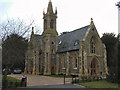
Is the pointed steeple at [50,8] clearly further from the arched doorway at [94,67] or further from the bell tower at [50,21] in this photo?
the arched doorway at [94,67]

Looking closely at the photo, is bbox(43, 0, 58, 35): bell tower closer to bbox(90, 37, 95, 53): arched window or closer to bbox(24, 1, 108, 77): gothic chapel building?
bbox(24, 1, 108, 77): gothic chapel building

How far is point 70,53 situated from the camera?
35.3 meters

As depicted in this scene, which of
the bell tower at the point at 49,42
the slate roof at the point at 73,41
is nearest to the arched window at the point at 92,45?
the slate roof at the point at 73,41

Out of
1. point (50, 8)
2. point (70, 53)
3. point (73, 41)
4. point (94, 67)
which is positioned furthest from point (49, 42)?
point (94, 67)

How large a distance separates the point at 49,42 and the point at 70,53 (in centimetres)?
749

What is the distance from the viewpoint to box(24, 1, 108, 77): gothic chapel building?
3212 cm

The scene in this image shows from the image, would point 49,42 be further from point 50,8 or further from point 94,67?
point 94,67

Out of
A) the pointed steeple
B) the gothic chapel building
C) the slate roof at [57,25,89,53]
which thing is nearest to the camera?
the gothic chapel building

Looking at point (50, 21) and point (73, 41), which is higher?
point (50, 21)

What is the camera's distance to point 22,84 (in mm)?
18234

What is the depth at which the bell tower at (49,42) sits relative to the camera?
38.8 metres

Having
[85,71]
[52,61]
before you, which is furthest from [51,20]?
[85,71]

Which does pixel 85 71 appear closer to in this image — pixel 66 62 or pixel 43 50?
pixel 66 62

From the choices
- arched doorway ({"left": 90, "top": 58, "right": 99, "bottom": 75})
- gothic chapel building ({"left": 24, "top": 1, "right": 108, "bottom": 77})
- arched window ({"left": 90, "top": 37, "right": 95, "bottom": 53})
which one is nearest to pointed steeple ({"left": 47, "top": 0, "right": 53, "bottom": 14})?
gothic chapel building ({"left": 24, "top": 1, "right": 108, "bottom": 77})
